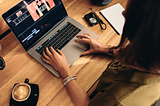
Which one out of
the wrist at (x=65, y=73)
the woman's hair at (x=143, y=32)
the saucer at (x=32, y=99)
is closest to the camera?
the woman's hair at (x=143, y=32)

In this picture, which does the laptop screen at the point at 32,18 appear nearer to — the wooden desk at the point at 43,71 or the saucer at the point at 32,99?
the wooden desk at the point at 43,71

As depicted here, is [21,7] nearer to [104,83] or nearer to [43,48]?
[43,48]

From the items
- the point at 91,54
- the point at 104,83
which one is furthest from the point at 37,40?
the point at 104,83

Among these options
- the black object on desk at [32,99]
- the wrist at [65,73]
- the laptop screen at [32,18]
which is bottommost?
the wrist at [65,73]

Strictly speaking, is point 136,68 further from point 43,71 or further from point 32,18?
point 32,18

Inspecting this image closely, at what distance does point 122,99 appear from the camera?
538mm

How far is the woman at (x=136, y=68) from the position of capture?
0.42 meters

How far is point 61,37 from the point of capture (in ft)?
2.97

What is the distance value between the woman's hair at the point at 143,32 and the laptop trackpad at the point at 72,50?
0.36 metres

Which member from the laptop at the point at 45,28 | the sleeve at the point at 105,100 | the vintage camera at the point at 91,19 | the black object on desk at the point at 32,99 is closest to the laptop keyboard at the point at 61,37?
the laptop at the point at 45,28

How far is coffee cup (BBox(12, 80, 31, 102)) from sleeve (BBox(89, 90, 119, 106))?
32cm

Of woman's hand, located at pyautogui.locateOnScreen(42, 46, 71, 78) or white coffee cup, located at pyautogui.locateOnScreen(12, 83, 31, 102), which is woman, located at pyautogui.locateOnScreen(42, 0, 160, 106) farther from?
white coffee cup, located at pyautogui.locateOnScreen(12, 83, 31, 102)

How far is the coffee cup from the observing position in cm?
65

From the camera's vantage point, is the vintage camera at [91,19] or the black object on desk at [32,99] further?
the vintage camera at [91,19]
